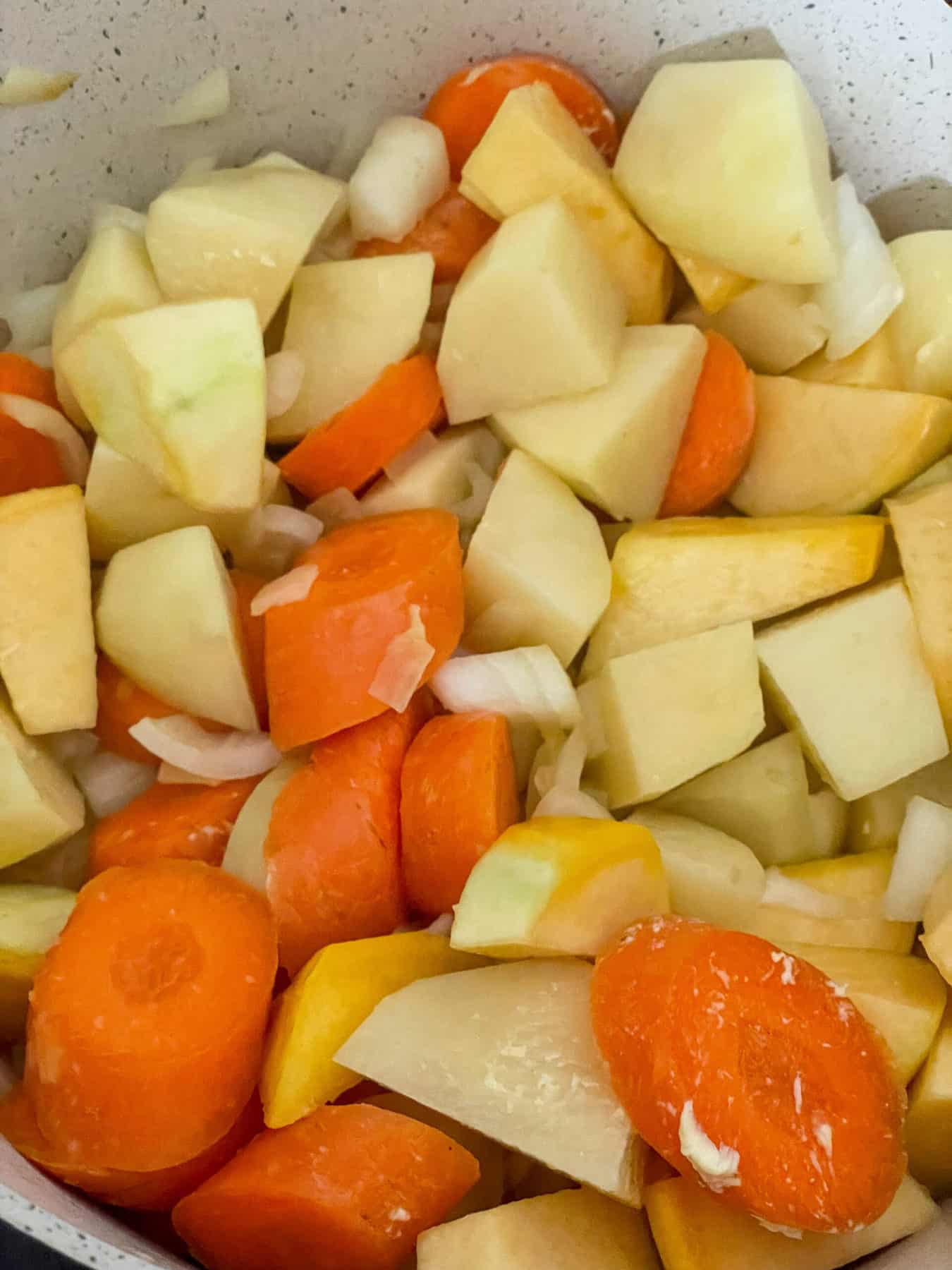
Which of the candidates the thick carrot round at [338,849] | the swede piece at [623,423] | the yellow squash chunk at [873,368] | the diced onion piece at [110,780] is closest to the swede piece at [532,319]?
the swede piece at [623,423]

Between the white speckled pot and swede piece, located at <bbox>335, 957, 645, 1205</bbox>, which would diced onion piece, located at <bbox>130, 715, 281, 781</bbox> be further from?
the white speckled pot

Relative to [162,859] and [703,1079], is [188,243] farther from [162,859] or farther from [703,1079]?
[703,1079]

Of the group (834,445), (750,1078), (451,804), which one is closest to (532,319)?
(834,445)

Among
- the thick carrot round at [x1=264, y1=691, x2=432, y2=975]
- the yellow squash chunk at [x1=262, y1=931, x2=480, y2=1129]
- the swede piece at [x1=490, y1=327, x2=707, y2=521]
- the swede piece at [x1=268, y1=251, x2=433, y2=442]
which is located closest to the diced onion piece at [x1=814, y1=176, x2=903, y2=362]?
the swede piece at [x1=490, y1=327, x2=707, y2=521]

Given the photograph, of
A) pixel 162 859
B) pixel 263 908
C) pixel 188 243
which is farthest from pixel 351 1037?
pixel 188 243

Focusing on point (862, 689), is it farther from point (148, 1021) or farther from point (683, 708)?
point (148, 1021)

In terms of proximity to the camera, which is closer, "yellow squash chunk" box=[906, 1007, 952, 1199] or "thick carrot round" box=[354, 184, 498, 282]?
"yellow squash chunk" box=[906, 1007, 952, 1199]

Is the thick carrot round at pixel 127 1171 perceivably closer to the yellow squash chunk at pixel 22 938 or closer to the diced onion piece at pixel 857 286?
the yellow squash chunk at pixel 22 938
